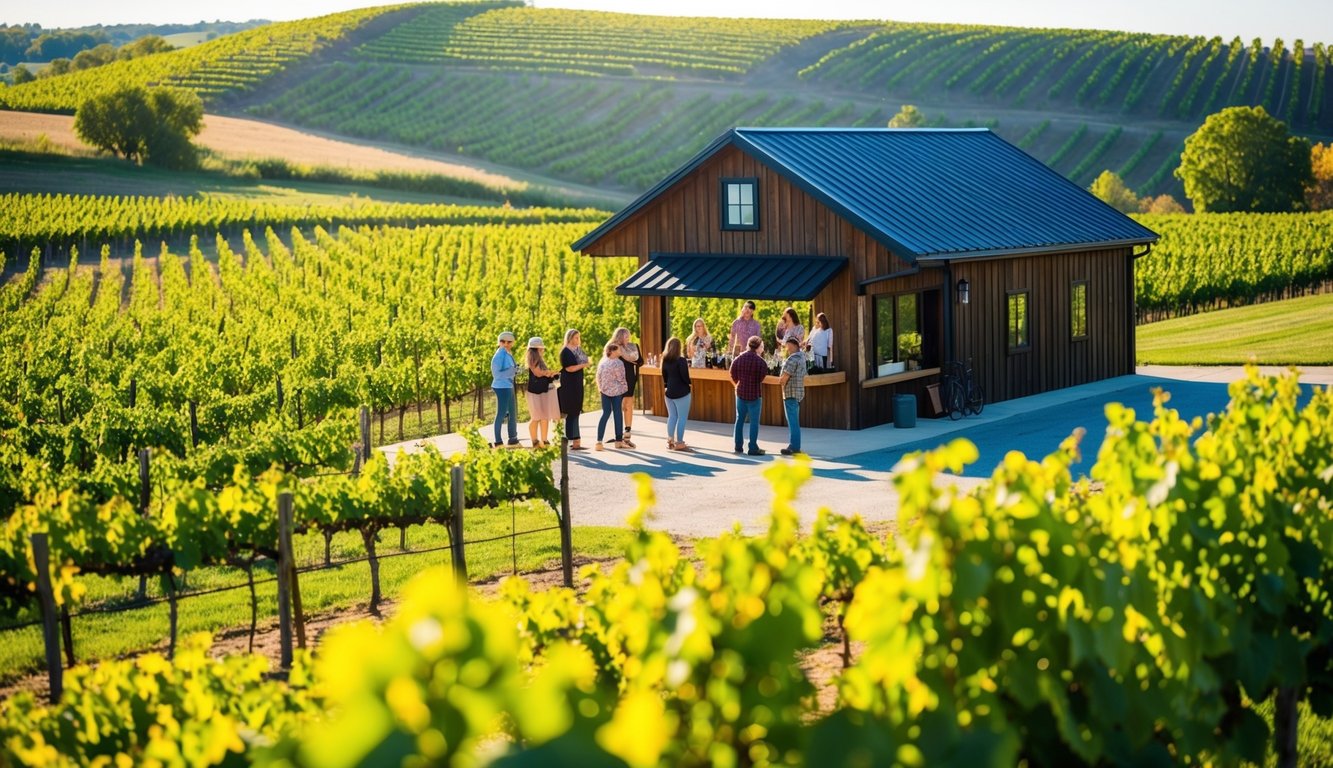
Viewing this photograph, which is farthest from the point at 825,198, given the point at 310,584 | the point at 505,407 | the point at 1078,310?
the point at 310,584

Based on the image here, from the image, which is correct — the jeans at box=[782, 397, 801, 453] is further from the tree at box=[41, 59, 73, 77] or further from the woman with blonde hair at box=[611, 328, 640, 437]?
the tree at box=[41, 59, 73, 77]

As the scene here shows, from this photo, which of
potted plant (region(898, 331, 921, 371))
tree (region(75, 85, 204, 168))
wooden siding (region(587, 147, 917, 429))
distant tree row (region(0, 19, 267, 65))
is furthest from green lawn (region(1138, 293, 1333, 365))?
distant tree row (region(0, 19, 267, 65))

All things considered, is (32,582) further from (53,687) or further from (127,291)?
(127,291)

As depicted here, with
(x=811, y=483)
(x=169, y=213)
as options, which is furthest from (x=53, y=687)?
(x=169, y=213)

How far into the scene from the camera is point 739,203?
22.3m

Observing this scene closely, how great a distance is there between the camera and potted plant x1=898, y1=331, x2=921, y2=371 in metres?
21.8

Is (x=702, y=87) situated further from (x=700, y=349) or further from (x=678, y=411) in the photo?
(x=678, y=411)

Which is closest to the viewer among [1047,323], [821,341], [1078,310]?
[821,341]

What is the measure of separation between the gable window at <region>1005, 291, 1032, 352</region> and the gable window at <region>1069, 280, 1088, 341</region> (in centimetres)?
137

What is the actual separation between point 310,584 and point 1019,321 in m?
13.9

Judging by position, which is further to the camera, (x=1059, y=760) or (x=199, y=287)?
(x=199, y=287)

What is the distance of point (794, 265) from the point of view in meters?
21.3

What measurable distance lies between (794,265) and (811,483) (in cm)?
510

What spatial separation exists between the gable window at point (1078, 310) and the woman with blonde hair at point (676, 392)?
27.9ft
